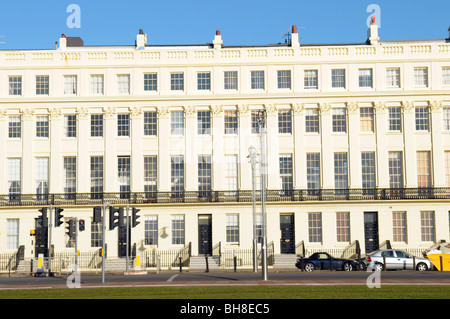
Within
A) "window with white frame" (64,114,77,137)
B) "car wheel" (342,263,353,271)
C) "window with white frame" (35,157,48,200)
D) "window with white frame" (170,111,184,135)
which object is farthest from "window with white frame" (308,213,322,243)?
"window with white frame" (35,157,48,200)

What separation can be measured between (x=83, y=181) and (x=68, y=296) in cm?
2963

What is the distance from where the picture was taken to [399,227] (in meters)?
53.6

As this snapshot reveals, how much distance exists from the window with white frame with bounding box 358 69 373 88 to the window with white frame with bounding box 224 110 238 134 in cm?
1017

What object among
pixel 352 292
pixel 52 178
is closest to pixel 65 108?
pixel 52 178

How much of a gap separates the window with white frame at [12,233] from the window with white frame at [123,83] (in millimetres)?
A: 12842

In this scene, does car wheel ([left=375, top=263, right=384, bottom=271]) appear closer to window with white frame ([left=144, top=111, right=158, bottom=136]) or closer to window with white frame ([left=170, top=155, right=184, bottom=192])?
window with white frame ([left=170, top=155, right=184, bottom=192])

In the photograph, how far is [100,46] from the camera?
59.6 metres

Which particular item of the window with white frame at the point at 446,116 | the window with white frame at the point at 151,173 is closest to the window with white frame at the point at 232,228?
the window with white frame at the point at 151,173

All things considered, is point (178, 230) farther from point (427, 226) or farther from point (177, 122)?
point (427, 226)

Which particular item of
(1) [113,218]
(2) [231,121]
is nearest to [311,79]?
(2) [231,121]

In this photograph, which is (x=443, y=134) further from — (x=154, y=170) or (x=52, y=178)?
(x=52, y=178)

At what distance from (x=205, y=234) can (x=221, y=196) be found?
315 centimetres

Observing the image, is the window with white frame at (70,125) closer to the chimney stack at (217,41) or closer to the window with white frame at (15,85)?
the window with white frame at (15,85)

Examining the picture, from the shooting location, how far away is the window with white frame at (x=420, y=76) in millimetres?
55656
